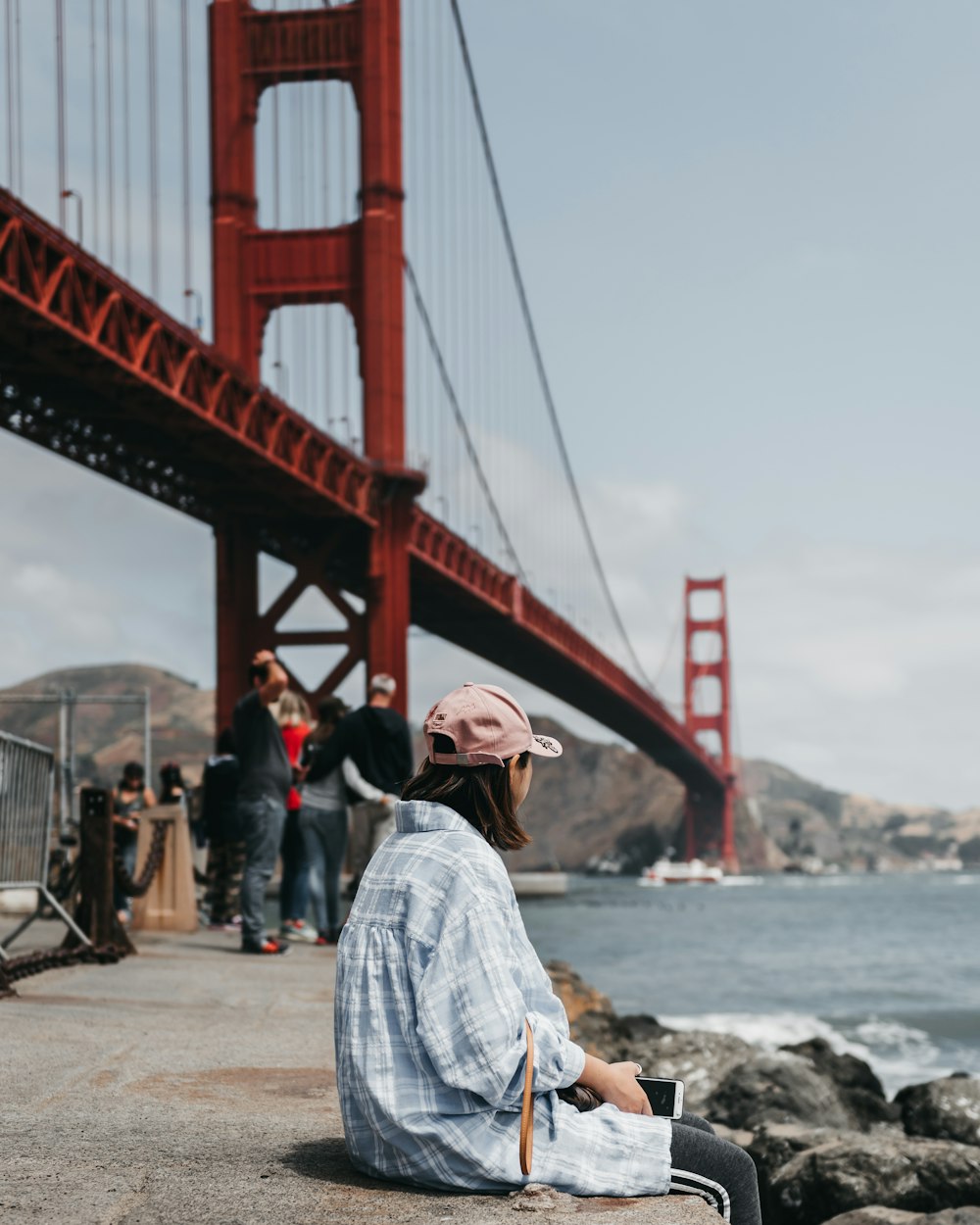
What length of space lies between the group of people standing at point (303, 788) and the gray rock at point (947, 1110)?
2.57m

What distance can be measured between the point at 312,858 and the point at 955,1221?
427 centimetres

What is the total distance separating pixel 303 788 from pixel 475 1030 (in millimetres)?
5732

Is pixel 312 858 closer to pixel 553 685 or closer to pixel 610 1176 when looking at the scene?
pixel 610 1176

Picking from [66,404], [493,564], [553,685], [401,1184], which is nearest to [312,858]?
[401,1184]

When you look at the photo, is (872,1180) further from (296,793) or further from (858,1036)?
(858,1036)

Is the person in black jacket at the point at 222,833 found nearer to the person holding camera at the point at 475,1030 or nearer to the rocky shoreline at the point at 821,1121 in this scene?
the rocky shoreline at the point at 821,1121

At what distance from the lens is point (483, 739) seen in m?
2.40

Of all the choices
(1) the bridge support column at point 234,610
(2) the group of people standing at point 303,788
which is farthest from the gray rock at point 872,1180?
(1) the bridge support column at point 234,610

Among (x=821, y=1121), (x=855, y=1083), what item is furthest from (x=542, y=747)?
(x=855, y=1083)

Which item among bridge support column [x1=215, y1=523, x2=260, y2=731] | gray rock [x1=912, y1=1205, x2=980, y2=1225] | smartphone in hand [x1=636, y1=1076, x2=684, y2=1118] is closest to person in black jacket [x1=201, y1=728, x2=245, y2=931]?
gray rock [x1=912, y1=1205, x2=980, y2=1225]

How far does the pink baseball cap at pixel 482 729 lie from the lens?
2396mm

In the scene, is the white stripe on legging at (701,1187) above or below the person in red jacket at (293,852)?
below

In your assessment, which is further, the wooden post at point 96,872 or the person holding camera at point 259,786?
the person holding camera at point 259,786

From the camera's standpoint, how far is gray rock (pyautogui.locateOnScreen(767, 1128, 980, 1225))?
4.90 m
